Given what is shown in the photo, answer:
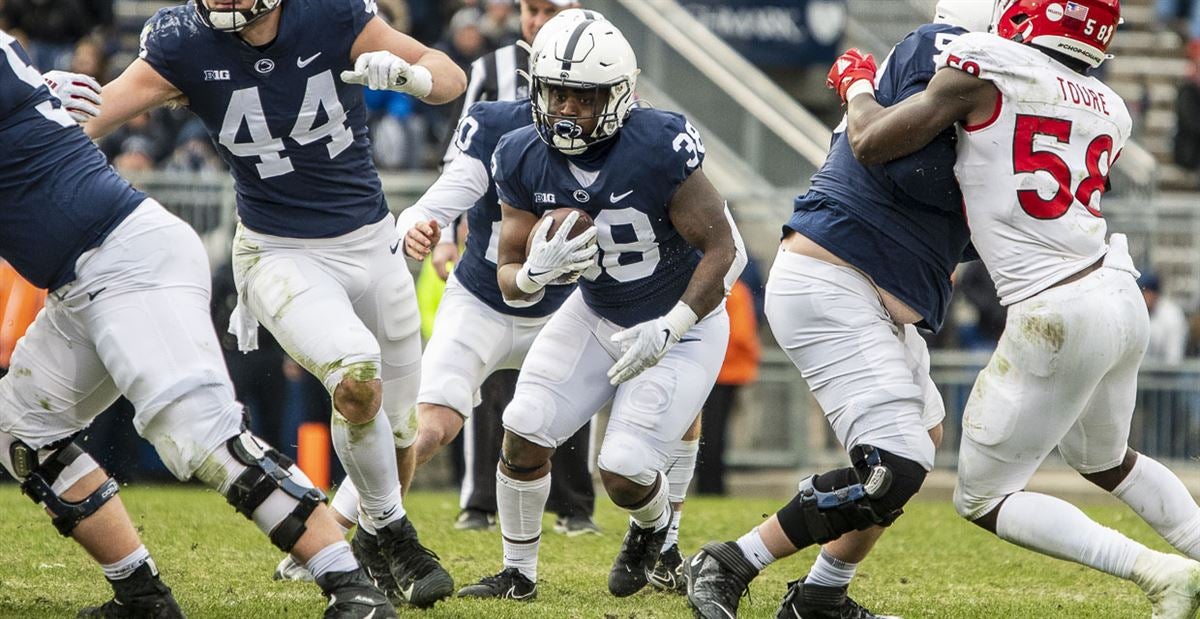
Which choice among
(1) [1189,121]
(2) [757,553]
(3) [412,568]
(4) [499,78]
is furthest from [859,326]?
(1) [1189,121]

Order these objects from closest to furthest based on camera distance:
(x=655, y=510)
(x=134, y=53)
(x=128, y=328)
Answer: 1. (x=128, y=328)
2. (x=655, y=510)
3. (x=134, y=53)

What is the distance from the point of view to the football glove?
483 cm

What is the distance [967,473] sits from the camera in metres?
4.62

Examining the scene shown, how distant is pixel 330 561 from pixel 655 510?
1.42 meters

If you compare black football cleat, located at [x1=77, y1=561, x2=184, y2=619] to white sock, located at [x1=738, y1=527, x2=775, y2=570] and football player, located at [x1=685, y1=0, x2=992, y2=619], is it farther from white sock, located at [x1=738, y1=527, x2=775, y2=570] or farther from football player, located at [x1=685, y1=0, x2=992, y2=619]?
white sock, located at [x1=738, y1=527, x2=775, y2=570]

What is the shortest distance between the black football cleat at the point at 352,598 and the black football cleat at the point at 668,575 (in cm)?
145

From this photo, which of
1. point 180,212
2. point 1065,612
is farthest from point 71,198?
point 180,212

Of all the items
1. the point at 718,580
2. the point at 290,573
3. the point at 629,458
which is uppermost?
the point at 629,458

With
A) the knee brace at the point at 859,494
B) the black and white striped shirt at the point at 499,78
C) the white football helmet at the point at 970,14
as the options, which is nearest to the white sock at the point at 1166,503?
the knee brace at the point at 859,494

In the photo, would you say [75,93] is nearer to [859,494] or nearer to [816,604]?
[859,494]

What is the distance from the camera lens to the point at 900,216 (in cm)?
478

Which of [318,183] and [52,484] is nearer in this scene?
[52,484]

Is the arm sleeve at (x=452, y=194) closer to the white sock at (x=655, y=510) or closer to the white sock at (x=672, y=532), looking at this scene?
the white sock at (x=655, y=510)

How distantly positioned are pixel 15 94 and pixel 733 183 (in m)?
7.87
